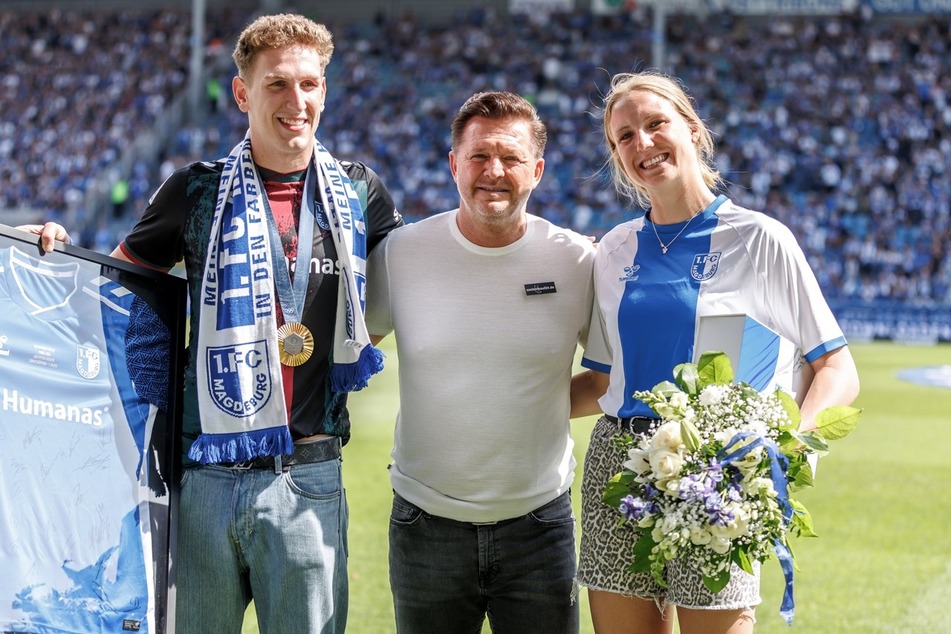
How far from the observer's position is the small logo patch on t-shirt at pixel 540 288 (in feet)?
12.2

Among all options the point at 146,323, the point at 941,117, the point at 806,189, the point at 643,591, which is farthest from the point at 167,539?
the point at 941,117

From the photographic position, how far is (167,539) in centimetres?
354

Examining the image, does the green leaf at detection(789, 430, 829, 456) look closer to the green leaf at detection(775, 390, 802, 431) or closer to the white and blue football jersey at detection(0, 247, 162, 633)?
the green leaf at detection(775, 390, 802, 431)

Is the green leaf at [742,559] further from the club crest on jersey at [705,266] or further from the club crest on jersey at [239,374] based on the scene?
the club crest on jersey at [239,374]

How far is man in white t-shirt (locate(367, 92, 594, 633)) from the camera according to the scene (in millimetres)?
3664

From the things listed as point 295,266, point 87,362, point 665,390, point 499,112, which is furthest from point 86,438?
point 665,390

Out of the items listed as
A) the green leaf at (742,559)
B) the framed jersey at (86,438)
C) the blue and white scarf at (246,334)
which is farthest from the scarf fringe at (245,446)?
the green leaf at (742,559)

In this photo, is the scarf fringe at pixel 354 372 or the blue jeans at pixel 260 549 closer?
the blue jeans at pixel 260 549

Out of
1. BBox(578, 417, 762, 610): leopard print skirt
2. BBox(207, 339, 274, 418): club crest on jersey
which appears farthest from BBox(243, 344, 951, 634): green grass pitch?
BBox(207, 339, 274, 418): club crest on jersey

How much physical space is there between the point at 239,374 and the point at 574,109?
3348 cm

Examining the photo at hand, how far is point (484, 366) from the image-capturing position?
367 centimetres

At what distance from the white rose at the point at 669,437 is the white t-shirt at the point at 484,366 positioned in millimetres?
762

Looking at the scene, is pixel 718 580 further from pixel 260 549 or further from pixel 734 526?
pixel 260 549

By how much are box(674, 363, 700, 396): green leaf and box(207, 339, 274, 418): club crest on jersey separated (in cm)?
131
